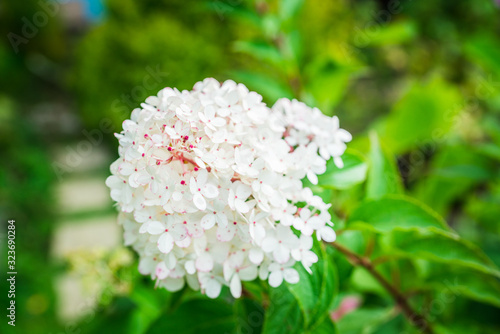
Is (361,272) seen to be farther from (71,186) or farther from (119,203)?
(71,186)

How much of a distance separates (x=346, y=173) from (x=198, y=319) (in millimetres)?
→ 370

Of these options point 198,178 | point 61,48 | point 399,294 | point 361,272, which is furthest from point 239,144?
point 61,48

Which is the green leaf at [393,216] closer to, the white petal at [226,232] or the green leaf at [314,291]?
the green leaf at [314,291]

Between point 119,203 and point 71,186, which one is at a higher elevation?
point 119,203

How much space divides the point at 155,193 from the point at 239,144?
0.13 meters

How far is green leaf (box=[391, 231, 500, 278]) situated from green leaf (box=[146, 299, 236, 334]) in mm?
328

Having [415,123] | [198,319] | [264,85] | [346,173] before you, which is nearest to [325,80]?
[264,85]

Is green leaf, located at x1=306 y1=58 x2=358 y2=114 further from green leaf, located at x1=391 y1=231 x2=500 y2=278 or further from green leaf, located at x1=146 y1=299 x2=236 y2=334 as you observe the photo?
green leaf, located at x1=146 y1=299 x2=236 y2=334

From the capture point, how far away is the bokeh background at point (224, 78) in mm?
1216

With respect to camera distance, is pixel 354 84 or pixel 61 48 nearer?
pixel 354 84

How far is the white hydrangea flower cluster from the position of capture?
0.60 meters

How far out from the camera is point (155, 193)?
0.60 meters

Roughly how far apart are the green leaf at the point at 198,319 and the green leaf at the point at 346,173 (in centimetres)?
30

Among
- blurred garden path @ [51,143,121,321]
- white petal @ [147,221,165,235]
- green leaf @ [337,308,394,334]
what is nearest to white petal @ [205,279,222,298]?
white petal @ [147,221,165,235]
